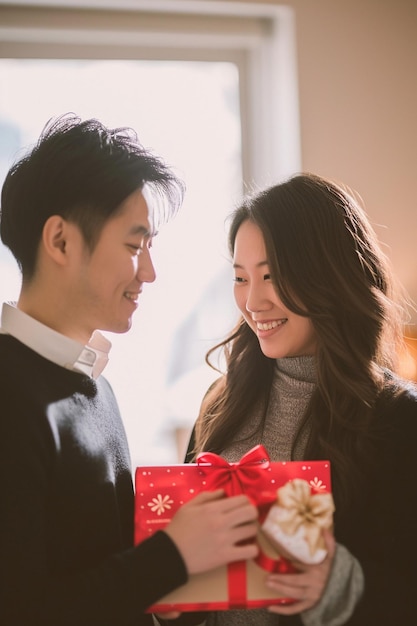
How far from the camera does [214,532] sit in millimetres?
911

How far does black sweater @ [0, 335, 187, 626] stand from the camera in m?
0.86

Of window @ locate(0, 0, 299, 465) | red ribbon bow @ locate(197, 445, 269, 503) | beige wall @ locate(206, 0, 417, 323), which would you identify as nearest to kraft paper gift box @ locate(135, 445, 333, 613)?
red ribbon bow @ locate(197, 445, 269, 503)

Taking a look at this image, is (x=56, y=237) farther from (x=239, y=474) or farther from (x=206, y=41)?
(x=206, y=41)

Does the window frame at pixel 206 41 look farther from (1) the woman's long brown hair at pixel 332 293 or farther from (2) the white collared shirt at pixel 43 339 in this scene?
(2) the white collared shirt at pixel 43 339

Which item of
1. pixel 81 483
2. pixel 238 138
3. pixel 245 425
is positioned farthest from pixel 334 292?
pixel 238 138

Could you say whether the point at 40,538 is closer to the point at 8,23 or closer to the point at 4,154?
the point at 4,154

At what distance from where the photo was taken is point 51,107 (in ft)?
7.62

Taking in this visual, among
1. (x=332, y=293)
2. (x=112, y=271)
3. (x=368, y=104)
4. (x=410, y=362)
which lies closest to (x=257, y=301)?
(x=332, y=293)

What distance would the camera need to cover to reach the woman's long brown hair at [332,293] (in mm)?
1262

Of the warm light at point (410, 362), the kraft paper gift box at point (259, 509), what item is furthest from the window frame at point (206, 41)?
the kraft paper gift box at point (259, 509)

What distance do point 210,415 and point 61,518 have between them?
592mm

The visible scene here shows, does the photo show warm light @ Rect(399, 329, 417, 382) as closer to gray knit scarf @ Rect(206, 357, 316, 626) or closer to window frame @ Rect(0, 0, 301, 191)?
gray knit scarf @ Rect(206, 357, 316, 626)

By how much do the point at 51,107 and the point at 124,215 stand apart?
4.74ft

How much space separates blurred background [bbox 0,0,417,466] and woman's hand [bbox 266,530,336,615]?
1155 mm
